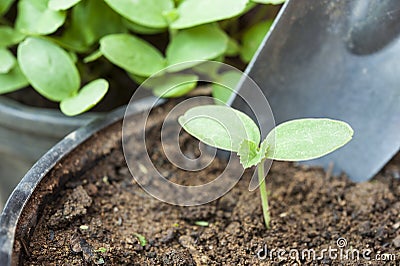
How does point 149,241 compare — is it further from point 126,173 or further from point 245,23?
point 245,23

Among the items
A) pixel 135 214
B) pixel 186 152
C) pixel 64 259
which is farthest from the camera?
pixel 186 152

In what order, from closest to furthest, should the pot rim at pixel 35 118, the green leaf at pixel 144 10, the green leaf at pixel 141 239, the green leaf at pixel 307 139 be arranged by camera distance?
the green leaf at pixel 307 139, the green leaf at pixel 141 239, the green leaf at pixel 144 10, the pot rim at pixel 35 118

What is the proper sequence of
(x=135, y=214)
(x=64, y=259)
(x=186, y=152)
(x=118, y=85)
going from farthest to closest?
(x=118, y=85)
(x=186, y=152)
(x=135, y=214)
(x=64, y=259)

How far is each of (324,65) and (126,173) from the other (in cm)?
33

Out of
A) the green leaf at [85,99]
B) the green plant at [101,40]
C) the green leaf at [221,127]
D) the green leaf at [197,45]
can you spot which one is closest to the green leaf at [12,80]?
the green plant at [101,40]

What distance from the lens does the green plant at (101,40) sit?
771 mm

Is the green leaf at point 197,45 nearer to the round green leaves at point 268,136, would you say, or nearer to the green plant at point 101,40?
the green plant at point 101,40

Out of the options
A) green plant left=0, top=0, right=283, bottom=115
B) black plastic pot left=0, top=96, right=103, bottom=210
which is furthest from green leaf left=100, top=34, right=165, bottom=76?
black plastic pot left=0, top=96, right=103, bottom=210

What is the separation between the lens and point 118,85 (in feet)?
3.49

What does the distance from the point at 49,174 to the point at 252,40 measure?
43 cm

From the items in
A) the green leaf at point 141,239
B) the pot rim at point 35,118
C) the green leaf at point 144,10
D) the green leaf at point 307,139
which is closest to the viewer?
the green leaf at point 307,139

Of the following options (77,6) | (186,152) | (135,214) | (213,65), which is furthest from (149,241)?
(77,6)

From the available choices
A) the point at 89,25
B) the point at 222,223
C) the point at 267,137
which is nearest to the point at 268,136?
the point at 267,137

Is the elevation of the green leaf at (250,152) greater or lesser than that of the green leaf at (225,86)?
greater
